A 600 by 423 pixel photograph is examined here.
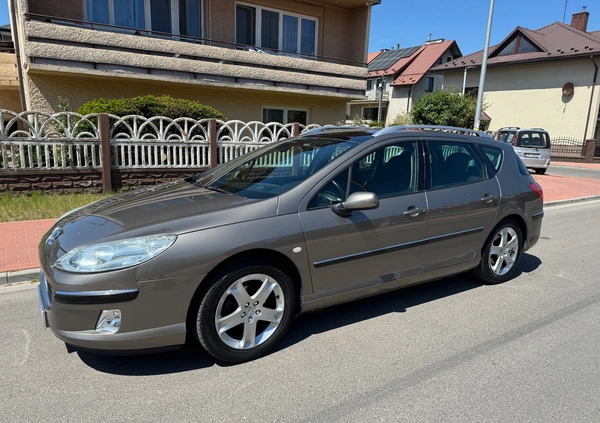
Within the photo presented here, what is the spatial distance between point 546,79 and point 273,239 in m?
33.3

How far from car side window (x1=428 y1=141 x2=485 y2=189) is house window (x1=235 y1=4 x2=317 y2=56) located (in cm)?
1134

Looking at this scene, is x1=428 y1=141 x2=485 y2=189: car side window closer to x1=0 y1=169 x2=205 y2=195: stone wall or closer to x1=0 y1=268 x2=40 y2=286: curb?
x1=0 y1=268 x2=40 y2=286: curb

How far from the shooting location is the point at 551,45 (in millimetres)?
30422

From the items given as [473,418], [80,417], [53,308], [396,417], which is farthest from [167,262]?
[473,418]

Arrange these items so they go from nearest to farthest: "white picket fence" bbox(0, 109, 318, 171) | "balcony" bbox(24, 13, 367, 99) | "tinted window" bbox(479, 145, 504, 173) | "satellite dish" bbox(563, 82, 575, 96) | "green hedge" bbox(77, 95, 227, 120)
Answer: "tinted window" bbox(479, 145, 504, 173), "white picket fence" bbox(0, 109, 318, 171), "green hedge" bbox(77, 95, 227, 120), "balcony" bbox(24, 13, 367, 99), "satellite dish" bbox(563, 82, 575, 96)

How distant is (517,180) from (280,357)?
340cm

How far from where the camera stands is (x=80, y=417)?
246 centimetres

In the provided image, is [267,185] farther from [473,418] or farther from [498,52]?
[498,52]

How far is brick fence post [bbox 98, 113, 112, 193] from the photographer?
8031mm

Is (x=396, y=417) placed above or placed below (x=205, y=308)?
below

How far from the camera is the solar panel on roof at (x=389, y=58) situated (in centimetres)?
4316

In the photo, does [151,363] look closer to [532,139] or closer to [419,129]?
[419,129]

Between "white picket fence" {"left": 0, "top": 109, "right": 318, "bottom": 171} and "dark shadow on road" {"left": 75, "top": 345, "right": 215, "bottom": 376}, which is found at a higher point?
"white picket fence" {"left": 0, "top": 109, "right": 318, "bottom": 171}

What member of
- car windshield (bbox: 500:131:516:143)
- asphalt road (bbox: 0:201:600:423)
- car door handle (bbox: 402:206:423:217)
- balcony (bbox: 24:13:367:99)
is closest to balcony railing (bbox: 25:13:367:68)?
balcony (bbox: 24:13:367:99)
